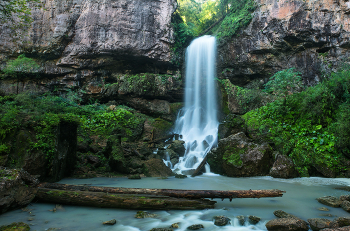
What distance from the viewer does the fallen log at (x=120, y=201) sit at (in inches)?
139

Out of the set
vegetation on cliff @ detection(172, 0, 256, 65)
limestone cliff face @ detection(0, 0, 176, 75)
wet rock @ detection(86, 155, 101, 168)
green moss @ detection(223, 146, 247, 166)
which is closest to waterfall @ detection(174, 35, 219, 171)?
vegetation on cliff @ detection(172, 0, 256, 65)

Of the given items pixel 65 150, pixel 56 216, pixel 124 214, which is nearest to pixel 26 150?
pixel 65 150

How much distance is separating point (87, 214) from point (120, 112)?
10180 mm

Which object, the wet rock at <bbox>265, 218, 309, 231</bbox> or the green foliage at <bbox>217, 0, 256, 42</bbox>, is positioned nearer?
the wet rock at <bbox>265, 218, 309, 231</bbox>

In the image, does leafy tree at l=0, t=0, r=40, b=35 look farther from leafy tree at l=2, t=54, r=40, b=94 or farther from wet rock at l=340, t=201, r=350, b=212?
wet rock at l=340, t=201, r=350, b=212

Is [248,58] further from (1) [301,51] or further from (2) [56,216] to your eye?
(2) [56,216]

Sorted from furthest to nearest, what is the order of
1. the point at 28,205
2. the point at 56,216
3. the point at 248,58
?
the point at 248,58 → the point at 28,205 → the point at 56,216

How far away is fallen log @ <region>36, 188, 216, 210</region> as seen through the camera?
3.53m

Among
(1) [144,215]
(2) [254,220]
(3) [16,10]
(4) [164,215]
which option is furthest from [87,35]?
(2) [254,220]

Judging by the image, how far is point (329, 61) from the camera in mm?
12398

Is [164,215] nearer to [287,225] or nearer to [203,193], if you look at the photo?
[203,193]

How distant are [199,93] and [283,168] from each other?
34.0ft

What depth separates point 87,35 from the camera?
47.9ft

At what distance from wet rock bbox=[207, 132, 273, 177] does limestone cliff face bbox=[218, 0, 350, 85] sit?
26.1 ft
